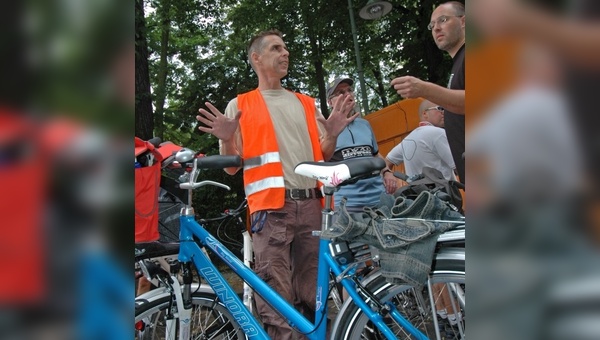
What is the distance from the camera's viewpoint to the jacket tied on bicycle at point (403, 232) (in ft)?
6.23

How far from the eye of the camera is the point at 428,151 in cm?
394

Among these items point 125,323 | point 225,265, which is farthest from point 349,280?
point 125,323

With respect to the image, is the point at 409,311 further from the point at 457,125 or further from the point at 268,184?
the point at 268,184

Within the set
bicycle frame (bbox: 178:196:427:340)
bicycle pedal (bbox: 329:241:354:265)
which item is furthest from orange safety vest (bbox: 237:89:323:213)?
bicycle pedal (bbox: 329:241:354:265)

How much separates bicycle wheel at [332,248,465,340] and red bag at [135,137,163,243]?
106 centimetres

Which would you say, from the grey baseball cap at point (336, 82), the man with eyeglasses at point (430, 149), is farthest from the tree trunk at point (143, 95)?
the man with eyeglasses at point (430, 149)

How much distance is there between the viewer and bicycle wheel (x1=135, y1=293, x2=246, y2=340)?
266 centimetres

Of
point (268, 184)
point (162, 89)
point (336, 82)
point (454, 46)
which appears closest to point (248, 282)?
point (268, 184)

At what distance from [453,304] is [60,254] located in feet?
6.26

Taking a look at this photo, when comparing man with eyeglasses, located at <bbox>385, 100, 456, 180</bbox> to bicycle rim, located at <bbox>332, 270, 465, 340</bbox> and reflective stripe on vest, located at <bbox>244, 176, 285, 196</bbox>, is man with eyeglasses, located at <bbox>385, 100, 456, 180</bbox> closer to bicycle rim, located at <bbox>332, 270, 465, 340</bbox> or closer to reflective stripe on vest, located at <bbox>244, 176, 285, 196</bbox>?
reflective stripe on vest, located at <bbox>244, 176, 285, 196</bbox>

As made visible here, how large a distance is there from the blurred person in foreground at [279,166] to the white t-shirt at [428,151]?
3.24ft

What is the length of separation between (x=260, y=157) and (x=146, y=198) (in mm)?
641

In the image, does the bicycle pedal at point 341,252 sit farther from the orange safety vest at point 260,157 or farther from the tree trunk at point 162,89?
the tree trunk at point 162,89


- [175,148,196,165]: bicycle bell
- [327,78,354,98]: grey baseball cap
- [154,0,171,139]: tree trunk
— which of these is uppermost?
[154,0,171,139]: tree trunk
